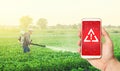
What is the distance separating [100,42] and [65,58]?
4.52m

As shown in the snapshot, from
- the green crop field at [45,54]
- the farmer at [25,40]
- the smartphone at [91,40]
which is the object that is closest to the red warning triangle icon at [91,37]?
the smartphone at [91,40]

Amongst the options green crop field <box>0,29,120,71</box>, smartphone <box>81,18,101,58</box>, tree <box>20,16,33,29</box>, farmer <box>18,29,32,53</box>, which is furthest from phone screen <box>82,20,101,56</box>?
tree <box>20,16,33,29</box>

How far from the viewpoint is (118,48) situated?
22.6ft

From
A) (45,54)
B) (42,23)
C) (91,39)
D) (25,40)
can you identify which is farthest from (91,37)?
(42,23)

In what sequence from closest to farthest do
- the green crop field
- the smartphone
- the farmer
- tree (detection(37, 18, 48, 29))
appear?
the smartphone, the green crop field, the farmer, tree (detection(37, 18, 48, 29))

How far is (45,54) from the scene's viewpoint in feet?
20.1

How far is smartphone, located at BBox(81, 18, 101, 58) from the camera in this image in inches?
52.2

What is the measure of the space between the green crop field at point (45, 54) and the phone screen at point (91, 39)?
3.89m

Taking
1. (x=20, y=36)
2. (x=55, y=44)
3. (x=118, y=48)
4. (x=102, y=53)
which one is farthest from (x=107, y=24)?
(x=102, y=53)

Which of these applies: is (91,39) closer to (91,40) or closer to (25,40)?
(91,40)

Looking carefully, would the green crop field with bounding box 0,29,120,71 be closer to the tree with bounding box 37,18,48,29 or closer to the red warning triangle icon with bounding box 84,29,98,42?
the tree with bounding box 37,18,48,29

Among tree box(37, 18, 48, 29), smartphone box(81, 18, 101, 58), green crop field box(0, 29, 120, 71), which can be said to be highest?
tree box(37, 18, 48, 29)

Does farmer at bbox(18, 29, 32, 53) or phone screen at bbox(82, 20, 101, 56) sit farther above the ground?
phone screen at bbox(82, 20, 101, 56)

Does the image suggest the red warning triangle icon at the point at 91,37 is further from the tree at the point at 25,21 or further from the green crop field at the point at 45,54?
the tree at the point at 25,21
